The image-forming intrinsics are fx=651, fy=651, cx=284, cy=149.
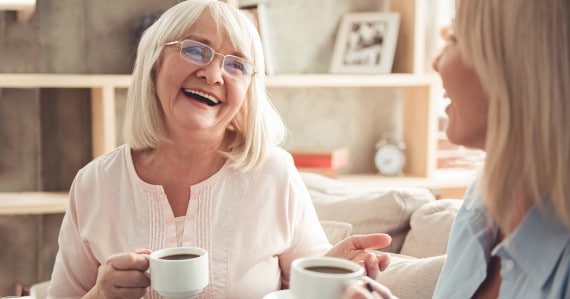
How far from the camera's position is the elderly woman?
1615 millimetres

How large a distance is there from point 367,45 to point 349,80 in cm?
25

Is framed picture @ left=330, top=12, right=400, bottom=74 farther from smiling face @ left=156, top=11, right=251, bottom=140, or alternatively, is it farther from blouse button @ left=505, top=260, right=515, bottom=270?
blouse button @ left=505, top=260, right=515, bottom=270

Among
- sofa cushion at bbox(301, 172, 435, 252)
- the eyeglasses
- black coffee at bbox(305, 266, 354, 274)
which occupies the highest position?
the eyeglasses

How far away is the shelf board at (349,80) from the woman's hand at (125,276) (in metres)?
1.72

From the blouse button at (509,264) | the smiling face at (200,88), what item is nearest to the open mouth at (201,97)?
the smiling face at (200,88)

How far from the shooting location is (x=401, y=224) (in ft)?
6.66

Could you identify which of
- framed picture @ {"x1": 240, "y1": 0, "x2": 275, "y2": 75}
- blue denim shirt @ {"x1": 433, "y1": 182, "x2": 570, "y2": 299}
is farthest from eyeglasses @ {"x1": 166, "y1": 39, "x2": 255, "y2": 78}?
framed picture @ {"x1": 240, "y1": 0, "x2": 275, "y2": 75}

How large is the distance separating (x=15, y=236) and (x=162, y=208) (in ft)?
5.84

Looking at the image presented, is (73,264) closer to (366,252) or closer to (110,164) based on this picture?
(110,164)

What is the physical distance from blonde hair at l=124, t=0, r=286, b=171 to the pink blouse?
0.06 meters

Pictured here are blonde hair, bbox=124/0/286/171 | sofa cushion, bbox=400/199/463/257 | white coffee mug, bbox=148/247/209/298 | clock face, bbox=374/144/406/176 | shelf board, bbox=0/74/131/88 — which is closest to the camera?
white coffee mug, bbox=148/247/209/298

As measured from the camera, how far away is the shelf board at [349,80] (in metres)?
2.96

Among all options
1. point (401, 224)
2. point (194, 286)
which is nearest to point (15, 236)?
point (401, 224)

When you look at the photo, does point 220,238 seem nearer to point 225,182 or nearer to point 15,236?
point 225,182
